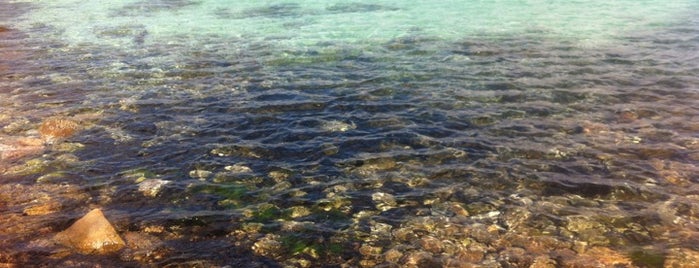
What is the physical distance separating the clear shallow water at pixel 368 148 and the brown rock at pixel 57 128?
34 cm

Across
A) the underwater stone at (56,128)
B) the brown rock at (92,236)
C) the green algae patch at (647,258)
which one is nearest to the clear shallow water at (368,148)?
the green algae patch at (647,258)

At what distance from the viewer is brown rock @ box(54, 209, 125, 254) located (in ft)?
22.2

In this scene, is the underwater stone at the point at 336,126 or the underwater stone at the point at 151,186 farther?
the underwater stone at the point at 336,126

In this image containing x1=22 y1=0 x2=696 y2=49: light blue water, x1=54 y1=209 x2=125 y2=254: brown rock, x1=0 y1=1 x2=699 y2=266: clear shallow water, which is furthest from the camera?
x1=22 y1=0 x2=696 y2=49: light blue water

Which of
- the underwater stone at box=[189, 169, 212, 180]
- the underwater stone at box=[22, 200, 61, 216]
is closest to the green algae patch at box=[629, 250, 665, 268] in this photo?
the underwater stone at box=[189, 169, 212, 180]

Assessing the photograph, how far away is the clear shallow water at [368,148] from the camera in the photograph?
23.1 feet

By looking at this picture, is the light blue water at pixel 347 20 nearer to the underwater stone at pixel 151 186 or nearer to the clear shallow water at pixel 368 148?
the clear shallow water at pixel 368 148

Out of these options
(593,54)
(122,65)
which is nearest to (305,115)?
(122,65)

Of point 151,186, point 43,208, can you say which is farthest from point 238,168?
point 43,208

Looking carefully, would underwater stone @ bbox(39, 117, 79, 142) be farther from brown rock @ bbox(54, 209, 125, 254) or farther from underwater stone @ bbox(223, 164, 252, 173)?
brown rock @ bbox(54, 209, 125, 254)

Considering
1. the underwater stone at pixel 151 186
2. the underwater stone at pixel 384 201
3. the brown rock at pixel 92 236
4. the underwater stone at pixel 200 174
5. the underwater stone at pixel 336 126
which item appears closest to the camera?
the brown rock at pixel 92 236

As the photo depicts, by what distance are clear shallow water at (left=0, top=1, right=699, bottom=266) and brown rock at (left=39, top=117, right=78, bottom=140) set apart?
34 centimetres

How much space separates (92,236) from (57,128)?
18.4 feet

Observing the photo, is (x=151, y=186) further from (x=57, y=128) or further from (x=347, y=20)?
(x=347, y=20)
